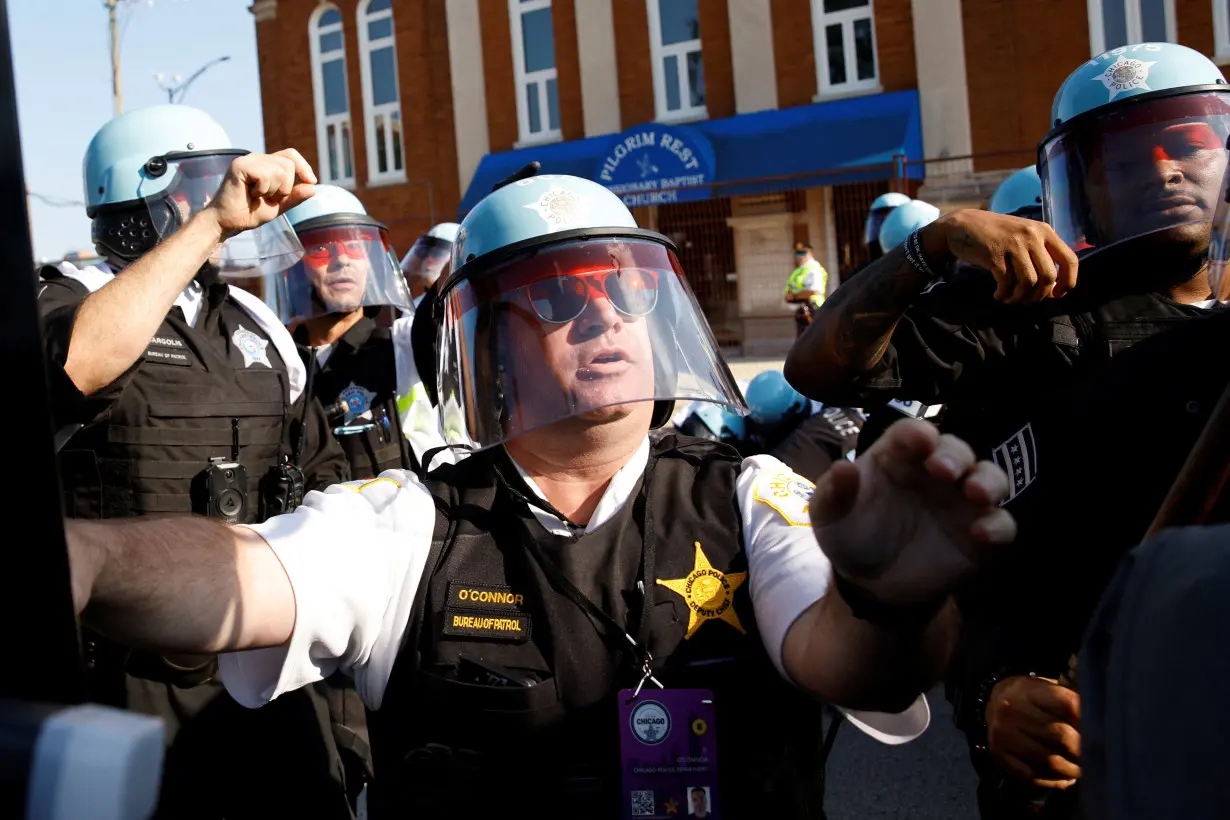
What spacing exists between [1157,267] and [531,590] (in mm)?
1456

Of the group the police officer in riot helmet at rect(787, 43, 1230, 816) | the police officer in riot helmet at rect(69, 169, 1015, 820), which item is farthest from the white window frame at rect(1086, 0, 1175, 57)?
the police officer in riot helmet at rect(69, 169, 1015, 820)

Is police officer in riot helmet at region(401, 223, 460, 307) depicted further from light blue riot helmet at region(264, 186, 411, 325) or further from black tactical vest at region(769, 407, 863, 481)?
black tactical vest at region(769, 407, 863, 481)

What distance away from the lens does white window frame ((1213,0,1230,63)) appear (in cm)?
1358

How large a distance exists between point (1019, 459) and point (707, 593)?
69 cm

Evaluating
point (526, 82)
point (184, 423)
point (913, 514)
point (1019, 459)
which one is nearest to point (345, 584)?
point (913, 514)

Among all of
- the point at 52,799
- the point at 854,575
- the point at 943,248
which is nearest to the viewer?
the point at 52,799

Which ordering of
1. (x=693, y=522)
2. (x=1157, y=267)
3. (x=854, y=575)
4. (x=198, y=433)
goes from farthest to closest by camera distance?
(x=198, y=433) < (x=1157, y=267) < (x=693, y=522) < (x=854, y=575)

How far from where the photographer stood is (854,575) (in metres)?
1.07

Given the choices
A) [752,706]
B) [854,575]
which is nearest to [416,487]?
[752,706]

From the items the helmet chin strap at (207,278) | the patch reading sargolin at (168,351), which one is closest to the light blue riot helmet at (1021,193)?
the helmet chin strap at (207,278)

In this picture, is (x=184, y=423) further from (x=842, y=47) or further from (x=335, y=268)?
(x=842, y=47)

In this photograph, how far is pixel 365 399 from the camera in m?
4.05

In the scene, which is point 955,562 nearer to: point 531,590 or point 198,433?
point 531,590

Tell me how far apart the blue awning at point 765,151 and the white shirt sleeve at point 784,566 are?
1327 cm
